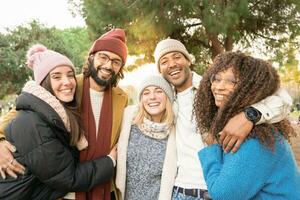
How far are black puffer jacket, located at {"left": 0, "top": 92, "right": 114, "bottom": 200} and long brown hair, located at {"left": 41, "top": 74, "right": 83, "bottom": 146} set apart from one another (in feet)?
0.24

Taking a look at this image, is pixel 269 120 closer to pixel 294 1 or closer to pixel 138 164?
pixel 138 164

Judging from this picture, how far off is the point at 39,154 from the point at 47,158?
6 cm

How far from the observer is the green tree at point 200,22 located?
6.71 m

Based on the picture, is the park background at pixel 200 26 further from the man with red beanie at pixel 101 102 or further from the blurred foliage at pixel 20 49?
the blurred foliage at pixel 20 49

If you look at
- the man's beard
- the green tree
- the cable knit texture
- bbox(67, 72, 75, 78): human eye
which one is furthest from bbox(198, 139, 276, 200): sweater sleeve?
the green tree

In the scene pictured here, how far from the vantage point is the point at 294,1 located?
7.54 metres

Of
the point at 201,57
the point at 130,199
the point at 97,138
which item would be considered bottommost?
the point at 130,199

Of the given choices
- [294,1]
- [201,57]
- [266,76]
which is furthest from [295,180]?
[201,57]

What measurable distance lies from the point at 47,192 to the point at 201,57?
6966 millimetres

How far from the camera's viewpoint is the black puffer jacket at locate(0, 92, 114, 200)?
2588mm

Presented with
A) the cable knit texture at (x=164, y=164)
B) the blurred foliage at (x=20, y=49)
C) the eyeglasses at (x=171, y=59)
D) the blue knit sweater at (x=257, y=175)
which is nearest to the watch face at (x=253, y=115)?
the blue knit sweater at (x=257, y=175)

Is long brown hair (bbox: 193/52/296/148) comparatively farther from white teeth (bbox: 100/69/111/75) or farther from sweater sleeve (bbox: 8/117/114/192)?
white teeth (bbox: 100/69/111/75)

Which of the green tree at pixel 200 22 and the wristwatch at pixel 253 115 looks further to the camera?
the green tree at pixel 200 22

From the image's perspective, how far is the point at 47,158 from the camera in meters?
2.60
